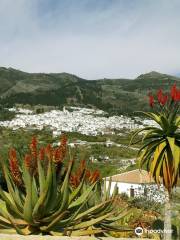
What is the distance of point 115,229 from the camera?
7.76 m

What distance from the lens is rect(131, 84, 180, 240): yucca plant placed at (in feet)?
50.6

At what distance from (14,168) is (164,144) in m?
9.28

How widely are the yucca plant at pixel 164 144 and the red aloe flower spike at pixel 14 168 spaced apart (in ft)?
26.4

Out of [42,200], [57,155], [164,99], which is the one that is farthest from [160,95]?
[42,200]

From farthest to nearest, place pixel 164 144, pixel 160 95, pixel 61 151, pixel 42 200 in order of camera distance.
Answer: pixel 164 144 → pixel 160 95 → pixel 61 151 → pixel 42 200

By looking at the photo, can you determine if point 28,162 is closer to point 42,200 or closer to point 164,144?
point 42,200

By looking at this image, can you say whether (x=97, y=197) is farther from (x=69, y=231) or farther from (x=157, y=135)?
(x=157, y=135)

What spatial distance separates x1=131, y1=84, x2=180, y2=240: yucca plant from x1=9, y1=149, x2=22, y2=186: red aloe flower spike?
8053mm

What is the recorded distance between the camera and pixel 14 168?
7.21 metres

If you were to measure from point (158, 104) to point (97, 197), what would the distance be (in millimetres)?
6660

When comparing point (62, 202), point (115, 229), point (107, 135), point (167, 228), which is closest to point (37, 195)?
point (62, 202)

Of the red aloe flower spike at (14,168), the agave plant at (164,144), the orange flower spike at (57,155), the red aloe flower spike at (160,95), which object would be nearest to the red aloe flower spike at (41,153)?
the orange flower spike at (57,155)

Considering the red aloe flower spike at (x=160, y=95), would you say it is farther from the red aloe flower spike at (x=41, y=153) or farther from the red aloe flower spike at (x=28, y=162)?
the red aloe flower spike at (x=28, y=162)

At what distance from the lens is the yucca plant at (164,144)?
15.4 m
